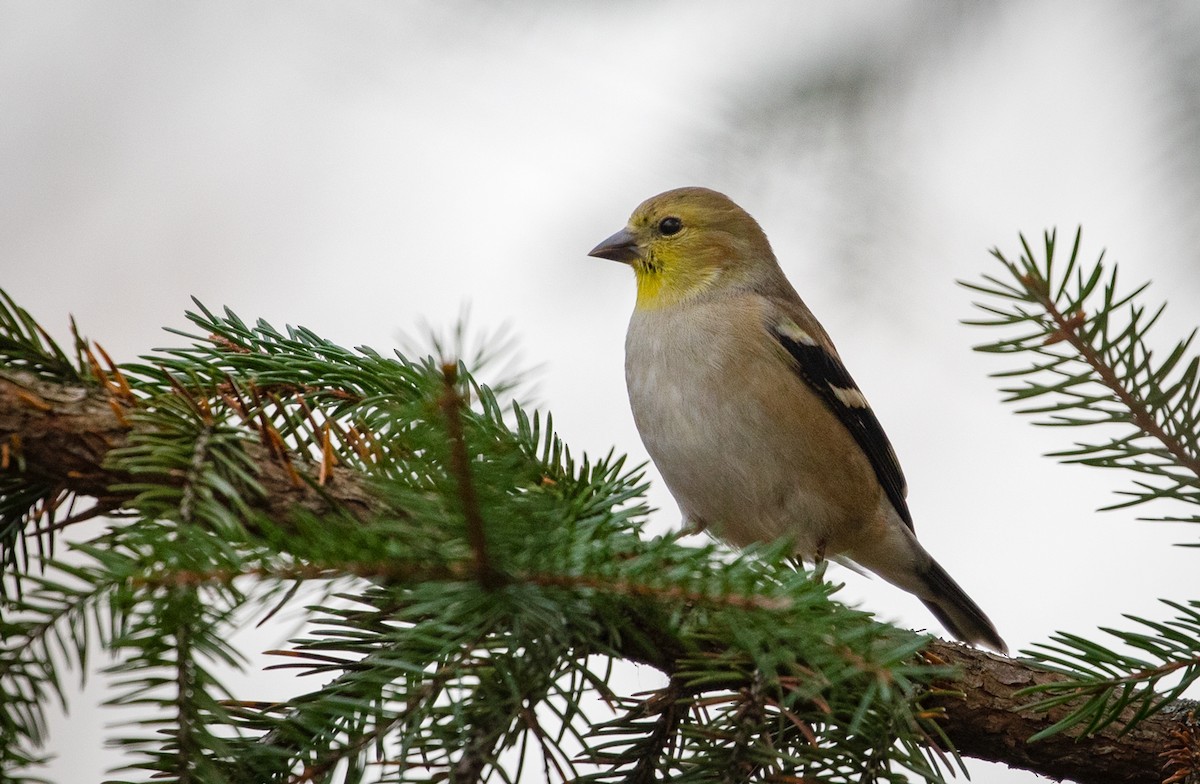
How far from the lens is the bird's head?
3.93 metres

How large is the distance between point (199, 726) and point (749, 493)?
7.31 ft

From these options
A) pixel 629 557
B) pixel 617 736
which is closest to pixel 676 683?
pixel 617 736

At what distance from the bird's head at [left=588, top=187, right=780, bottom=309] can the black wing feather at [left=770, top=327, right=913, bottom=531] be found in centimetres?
43

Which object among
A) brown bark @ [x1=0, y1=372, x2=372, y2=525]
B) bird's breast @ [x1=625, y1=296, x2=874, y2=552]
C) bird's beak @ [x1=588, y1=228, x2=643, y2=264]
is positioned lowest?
brown bark @ [x1=0, y1=372, x2=372, y2=525]

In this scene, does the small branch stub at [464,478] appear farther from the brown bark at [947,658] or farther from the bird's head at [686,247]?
the bird's head at [686,247]

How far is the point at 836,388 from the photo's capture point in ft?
12.2

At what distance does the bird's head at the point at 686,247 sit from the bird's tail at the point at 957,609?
4.38ft

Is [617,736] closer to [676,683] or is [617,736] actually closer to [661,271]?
[676,683]

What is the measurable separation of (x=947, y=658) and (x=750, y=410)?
1.24 meters

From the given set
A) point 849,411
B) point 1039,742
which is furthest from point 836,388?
point 1039,742

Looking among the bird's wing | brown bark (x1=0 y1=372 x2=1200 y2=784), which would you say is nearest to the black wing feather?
the bird's wing

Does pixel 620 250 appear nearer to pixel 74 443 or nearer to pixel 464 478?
pixel 74 443

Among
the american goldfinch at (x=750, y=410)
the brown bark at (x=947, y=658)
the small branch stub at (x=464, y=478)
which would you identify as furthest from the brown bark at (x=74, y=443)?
the american goldfinch at (x=750, y=410)

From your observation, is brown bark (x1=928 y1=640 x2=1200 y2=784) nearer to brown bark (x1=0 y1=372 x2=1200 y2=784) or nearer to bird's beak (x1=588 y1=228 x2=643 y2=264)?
brown bark (x1=0 y1=372 x2=1200 y2=784)
